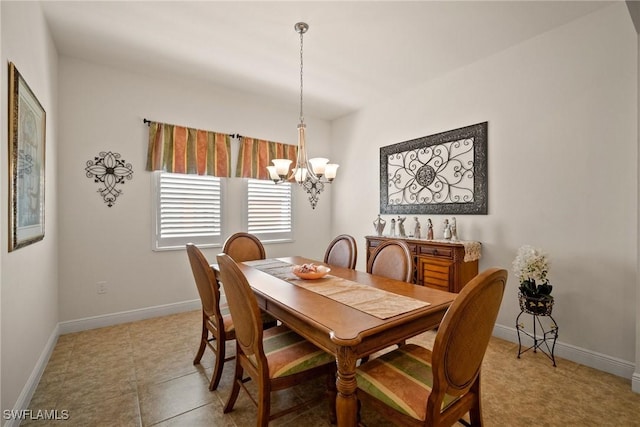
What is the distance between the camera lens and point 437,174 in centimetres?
362

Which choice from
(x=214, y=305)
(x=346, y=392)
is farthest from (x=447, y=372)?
(x=214, y=305)

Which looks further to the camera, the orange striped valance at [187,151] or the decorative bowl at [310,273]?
the orange striped valance at [187,151]

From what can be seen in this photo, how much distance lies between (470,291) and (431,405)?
1.67ft

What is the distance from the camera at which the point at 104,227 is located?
337 cm

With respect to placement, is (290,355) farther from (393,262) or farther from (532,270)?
(532,270)

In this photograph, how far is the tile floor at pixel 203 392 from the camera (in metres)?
1.87

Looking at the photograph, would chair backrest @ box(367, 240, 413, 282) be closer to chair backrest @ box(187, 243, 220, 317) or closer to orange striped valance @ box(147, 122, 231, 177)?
chair backrest @ box(187, 243, 220, 317)

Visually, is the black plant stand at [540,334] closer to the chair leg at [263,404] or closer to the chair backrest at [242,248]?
the chair leg at [263,404]

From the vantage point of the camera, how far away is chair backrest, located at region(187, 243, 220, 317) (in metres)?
2.09

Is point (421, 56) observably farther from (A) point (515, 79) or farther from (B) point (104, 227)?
(B) point (104, 227)

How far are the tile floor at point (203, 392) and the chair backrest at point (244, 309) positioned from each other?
59cm

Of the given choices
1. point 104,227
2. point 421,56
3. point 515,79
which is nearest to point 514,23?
point 515,79

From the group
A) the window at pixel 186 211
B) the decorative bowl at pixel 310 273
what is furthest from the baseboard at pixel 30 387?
the decorative bowl at pixel 310 273

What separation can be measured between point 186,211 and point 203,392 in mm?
2334
